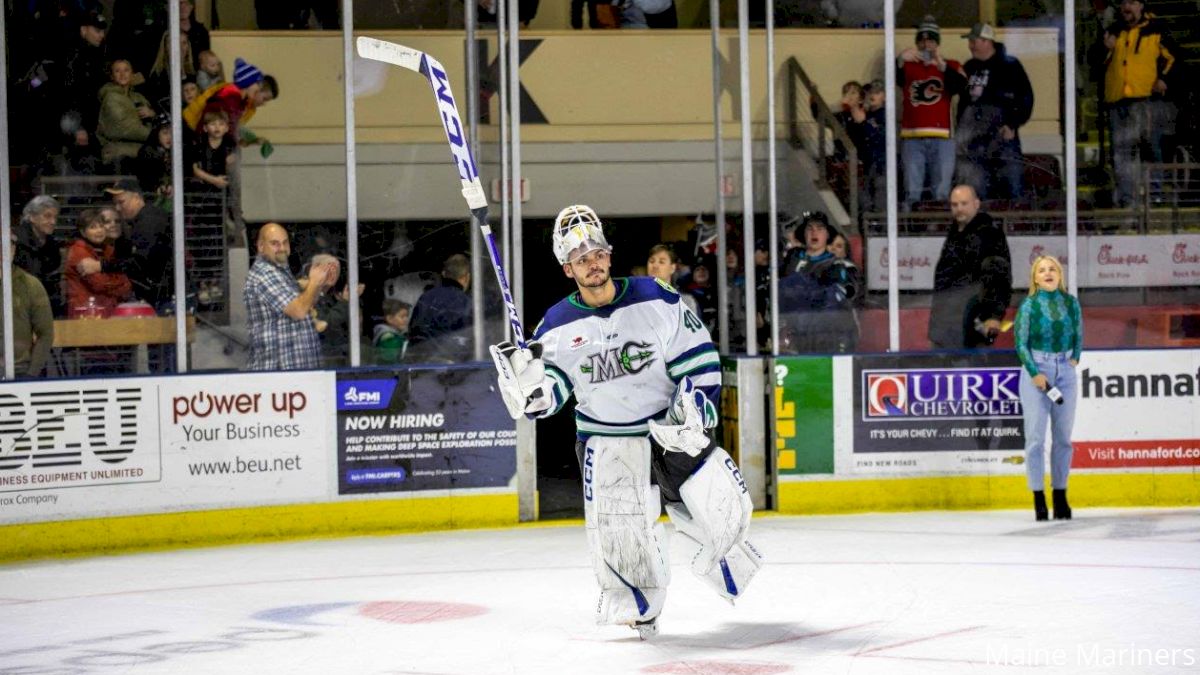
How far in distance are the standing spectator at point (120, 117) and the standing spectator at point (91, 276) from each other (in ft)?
1.07

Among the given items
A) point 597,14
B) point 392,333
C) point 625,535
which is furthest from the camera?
point 597,14

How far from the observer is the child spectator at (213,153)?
→ 27.5 feet

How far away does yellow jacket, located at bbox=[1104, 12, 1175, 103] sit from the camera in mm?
9234

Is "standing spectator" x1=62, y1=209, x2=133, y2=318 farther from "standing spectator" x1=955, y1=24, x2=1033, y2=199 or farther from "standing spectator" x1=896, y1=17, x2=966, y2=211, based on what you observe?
"standing spectator" x1=955, y1=24, x2=1033, y2=199

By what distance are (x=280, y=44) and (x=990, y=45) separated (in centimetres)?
394

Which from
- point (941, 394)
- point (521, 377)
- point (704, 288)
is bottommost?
point (941, 394)

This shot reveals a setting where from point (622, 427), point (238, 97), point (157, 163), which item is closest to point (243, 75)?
point (238, 97)

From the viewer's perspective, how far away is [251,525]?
824 centimetres

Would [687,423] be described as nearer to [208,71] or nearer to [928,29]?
[208,71]

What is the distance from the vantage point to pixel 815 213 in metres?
9.03

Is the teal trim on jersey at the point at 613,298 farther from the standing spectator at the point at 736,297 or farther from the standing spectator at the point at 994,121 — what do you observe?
the standing spectator at the point at 994,121

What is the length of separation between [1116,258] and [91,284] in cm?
554

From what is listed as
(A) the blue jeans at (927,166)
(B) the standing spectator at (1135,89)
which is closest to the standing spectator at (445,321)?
(A) the blue jeans at (927,166)

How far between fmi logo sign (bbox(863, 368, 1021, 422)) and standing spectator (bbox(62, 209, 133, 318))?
399 cm
